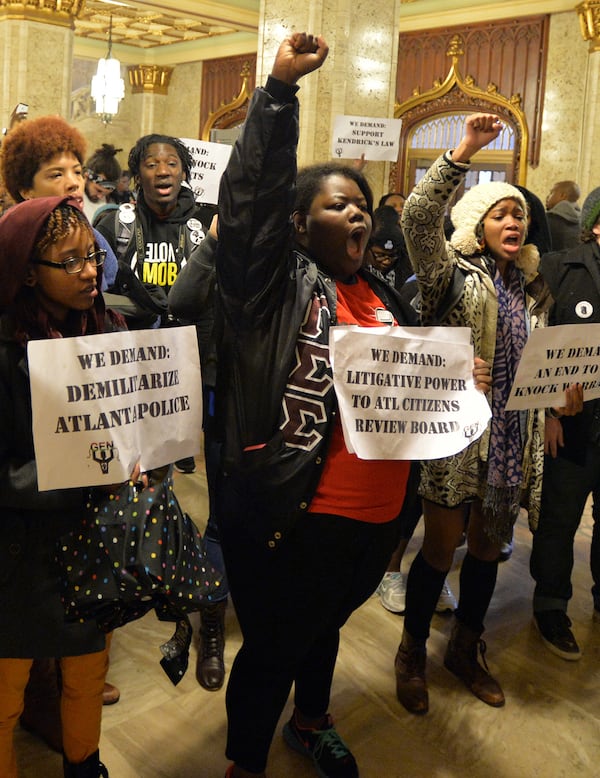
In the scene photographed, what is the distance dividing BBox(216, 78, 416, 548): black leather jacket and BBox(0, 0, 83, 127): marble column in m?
7.88

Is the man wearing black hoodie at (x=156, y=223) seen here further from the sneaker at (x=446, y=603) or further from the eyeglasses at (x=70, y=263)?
the sneaker at (x=446, y=603)

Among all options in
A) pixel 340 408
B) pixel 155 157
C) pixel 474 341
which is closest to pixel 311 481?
pixel 340 408

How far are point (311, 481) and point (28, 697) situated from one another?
131 centimetres

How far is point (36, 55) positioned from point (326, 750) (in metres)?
8.45

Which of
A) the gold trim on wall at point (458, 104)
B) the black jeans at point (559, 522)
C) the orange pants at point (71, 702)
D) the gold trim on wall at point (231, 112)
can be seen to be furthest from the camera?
the gold trim on wall at point (231, 112)

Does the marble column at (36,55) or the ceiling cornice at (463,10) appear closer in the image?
the marble column at (36,55)

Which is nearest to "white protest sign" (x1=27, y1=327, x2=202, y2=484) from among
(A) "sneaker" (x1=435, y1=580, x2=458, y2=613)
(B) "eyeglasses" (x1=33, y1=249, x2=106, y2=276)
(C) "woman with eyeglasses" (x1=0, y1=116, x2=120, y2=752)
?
(B) "eyeglasses" (x1=33, y1=249, x2=106, y2=276)

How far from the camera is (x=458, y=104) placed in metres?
11.0

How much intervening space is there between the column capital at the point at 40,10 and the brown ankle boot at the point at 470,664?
8208 millimetres

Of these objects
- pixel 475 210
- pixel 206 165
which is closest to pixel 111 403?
pixel 475 210

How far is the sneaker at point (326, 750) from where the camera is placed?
226cm

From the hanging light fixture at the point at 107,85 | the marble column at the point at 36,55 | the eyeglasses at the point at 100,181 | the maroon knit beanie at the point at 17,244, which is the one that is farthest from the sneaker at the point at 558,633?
the hanging light fixture at the point at 107,85

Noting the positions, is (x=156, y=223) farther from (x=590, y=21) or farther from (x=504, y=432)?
(x=590, y=21)

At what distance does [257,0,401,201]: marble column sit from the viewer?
5512mm
